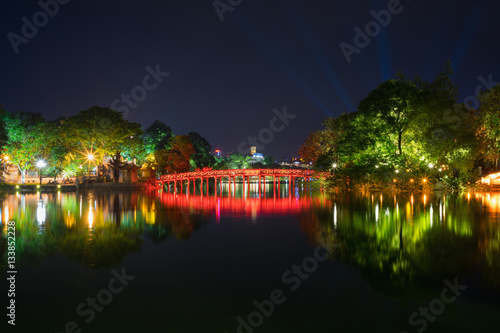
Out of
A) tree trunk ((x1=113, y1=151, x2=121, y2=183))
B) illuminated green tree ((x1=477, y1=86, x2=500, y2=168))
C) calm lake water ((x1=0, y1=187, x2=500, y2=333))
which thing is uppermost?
illuminated green tree ((x1=477, y1=86, x2=500, y2=168))

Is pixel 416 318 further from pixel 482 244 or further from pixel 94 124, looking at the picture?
pixel 94 124

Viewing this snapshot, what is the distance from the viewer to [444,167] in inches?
1644

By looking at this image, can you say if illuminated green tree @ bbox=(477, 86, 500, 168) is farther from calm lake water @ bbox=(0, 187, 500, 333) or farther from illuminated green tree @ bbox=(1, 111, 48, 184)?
illuminated green tree @ bbox=(1, 111, 48, 184)

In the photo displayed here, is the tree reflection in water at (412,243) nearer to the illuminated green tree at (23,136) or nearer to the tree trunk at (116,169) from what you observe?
the tree trunk at (116,169)

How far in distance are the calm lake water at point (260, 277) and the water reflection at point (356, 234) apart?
65 millimetres

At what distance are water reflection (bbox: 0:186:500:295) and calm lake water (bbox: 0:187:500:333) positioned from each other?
0.21ft

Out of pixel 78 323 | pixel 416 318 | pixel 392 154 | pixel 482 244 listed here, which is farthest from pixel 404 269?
pixel 392 154

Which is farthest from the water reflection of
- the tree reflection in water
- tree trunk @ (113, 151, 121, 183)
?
tree trunk @ (113, 151, 121, 183)

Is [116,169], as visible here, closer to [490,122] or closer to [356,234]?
[490,122]

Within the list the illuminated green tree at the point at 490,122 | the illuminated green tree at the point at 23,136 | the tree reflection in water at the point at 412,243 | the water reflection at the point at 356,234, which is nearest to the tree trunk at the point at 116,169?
the illuminated green tree at the point at 23,136

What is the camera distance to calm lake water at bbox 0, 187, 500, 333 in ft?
23.7

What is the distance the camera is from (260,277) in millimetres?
9953

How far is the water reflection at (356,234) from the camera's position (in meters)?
10.4

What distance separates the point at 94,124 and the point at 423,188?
39634 mm
